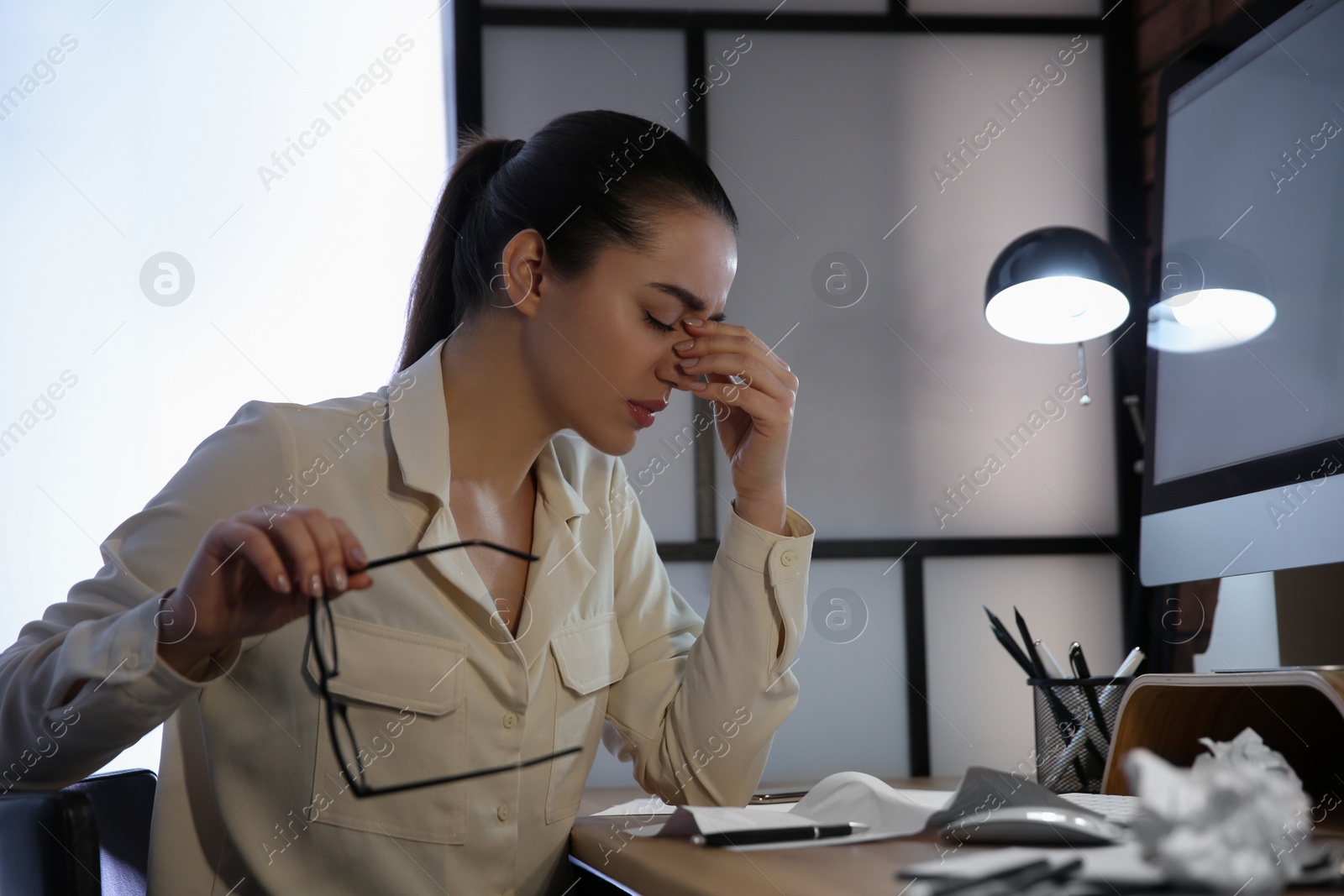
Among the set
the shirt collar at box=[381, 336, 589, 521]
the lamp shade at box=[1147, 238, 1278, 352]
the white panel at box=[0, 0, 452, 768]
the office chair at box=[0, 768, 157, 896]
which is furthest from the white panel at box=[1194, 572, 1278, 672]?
the white panel at box=[0, 0, 452, 768]

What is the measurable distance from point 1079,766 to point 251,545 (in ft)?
2.82

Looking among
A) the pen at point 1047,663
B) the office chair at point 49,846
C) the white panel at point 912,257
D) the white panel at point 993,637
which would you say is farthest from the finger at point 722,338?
the white panel at point 993,637

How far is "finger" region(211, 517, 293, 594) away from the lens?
2.10 feet

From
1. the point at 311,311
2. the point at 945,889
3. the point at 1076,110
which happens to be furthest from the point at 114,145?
the point at 945,889

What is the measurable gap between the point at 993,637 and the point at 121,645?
1712 millimetres

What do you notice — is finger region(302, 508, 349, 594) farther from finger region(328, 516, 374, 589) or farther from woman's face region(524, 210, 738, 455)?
woman's face region(524, 210, 738, 455)

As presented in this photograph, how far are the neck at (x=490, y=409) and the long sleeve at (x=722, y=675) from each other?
0.69 feet

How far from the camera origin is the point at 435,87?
214 cm

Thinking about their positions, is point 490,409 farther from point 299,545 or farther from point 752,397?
point 299,545

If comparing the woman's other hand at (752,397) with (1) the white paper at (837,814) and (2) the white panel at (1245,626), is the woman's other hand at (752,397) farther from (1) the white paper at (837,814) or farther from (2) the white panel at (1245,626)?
(2) the white panel at (1245,626)

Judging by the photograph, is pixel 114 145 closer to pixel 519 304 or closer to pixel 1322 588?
pixel 519 304

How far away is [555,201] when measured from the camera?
1.13m

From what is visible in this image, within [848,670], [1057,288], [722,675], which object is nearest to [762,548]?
[722,675]

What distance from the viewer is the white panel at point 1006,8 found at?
86.2 inches
